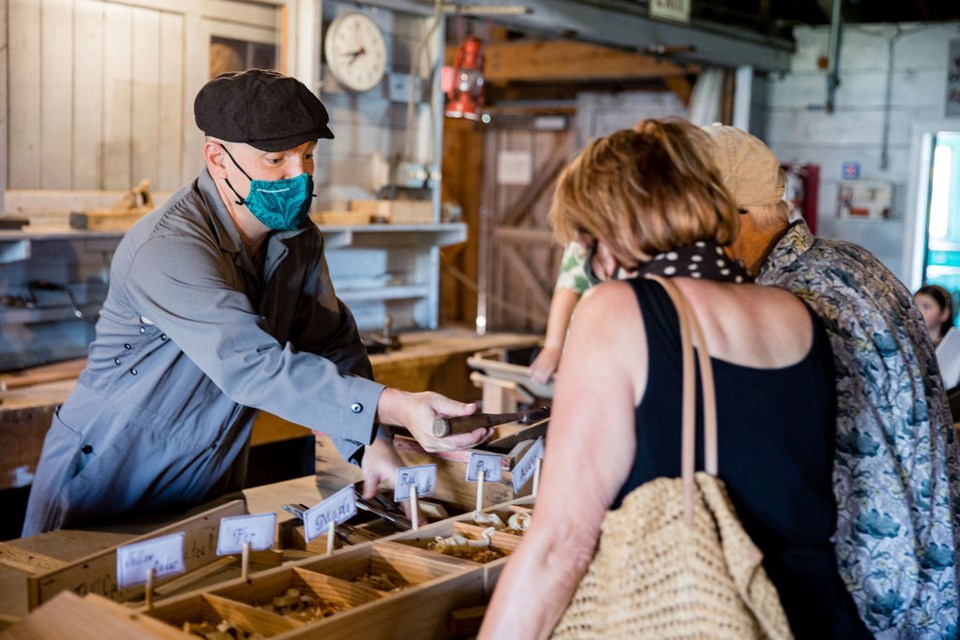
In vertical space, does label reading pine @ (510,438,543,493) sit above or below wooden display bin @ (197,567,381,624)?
above

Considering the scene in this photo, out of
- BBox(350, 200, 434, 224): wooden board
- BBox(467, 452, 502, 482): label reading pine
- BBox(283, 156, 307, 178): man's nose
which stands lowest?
BBox(467, 452, 502, 482): label reading pine

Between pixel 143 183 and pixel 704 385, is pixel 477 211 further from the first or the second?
pixel 704 385

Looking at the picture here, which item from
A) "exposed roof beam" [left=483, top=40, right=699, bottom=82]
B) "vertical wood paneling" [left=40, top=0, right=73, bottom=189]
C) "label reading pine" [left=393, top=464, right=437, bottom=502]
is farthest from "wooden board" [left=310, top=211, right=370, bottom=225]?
"exposed roof beam" [left=483, top=40, right=699, bottom=82]

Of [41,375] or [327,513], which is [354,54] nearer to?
[41,375]

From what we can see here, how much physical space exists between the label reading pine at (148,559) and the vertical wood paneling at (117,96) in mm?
3361

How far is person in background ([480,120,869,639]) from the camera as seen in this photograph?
1.44 metres

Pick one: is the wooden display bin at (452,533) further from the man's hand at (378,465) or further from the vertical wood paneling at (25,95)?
the vertical wood paneling at (25,95)

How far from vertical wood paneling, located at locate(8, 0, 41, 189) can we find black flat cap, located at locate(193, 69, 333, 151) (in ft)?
7.80

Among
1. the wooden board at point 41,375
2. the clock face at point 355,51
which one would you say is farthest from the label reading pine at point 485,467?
the clock face at point 355,51

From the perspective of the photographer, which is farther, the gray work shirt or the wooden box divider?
the gray work shirt

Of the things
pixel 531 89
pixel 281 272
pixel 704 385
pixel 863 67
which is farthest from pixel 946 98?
pixel 704 385

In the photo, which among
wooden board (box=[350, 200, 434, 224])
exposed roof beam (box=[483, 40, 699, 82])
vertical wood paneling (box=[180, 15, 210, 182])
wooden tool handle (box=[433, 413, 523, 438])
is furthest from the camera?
exposed roof beam (box=[483, 40, 699, 82])

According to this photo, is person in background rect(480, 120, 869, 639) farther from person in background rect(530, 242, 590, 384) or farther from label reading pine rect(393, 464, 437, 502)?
person in background rect(530, 242, 590, 384)

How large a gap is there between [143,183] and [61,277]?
54cm
